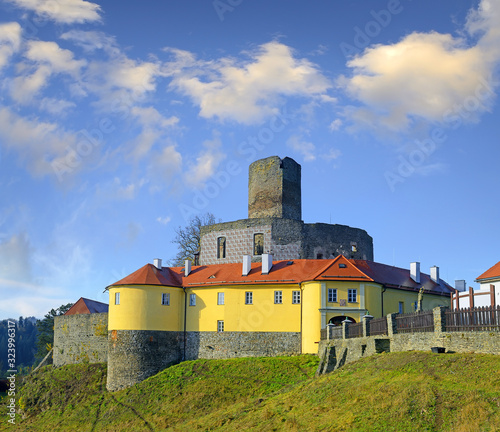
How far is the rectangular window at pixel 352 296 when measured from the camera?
135 ft

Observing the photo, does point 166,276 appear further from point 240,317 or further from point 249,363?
point 249,363

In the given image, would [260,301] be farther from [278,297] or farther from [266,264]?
[266,264]

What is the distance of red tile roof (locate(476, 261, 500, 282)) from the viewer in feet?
115

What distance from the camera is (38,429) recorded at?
4112 cm

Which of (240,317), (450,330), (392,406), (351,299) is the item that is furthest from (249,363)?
(392,406)

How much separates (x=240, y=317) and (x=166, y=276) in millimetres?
7346

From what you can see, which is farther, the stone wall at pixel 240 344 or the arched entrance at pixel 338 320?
the stone wall at pixel 240 344

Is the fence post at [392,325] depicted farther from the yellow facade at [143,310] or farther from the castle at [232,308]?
the yellow facade at [143,310]

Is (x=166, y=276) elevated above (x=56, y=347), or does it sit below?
above

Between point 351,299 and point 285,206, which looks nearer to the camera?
point 351,299

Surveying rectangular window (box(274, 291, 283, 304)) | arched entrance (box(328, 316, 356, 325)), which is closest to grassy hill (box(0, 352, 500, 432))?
arched entrance (box(328, 316, 356, 325))

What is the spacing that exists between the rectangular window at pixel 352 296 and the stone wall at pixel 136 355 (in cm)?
1372

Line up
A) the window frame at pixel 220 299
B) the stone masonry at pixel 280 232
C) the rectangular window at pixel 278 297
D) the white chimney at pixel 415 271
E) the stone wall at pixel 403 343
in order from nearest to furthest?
the stone wall at pixel 403 343 → the rectangular window at pixel 278 297 → the window frame at pixel 220 299 → the white chimney at pixel 415 271 → the stone masonry at pixel 280 232

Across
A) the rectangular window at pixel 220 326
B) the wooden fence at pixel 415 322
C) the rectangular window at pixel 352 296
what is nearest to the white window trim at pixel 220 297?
the rectangular window at pixel 220 326
